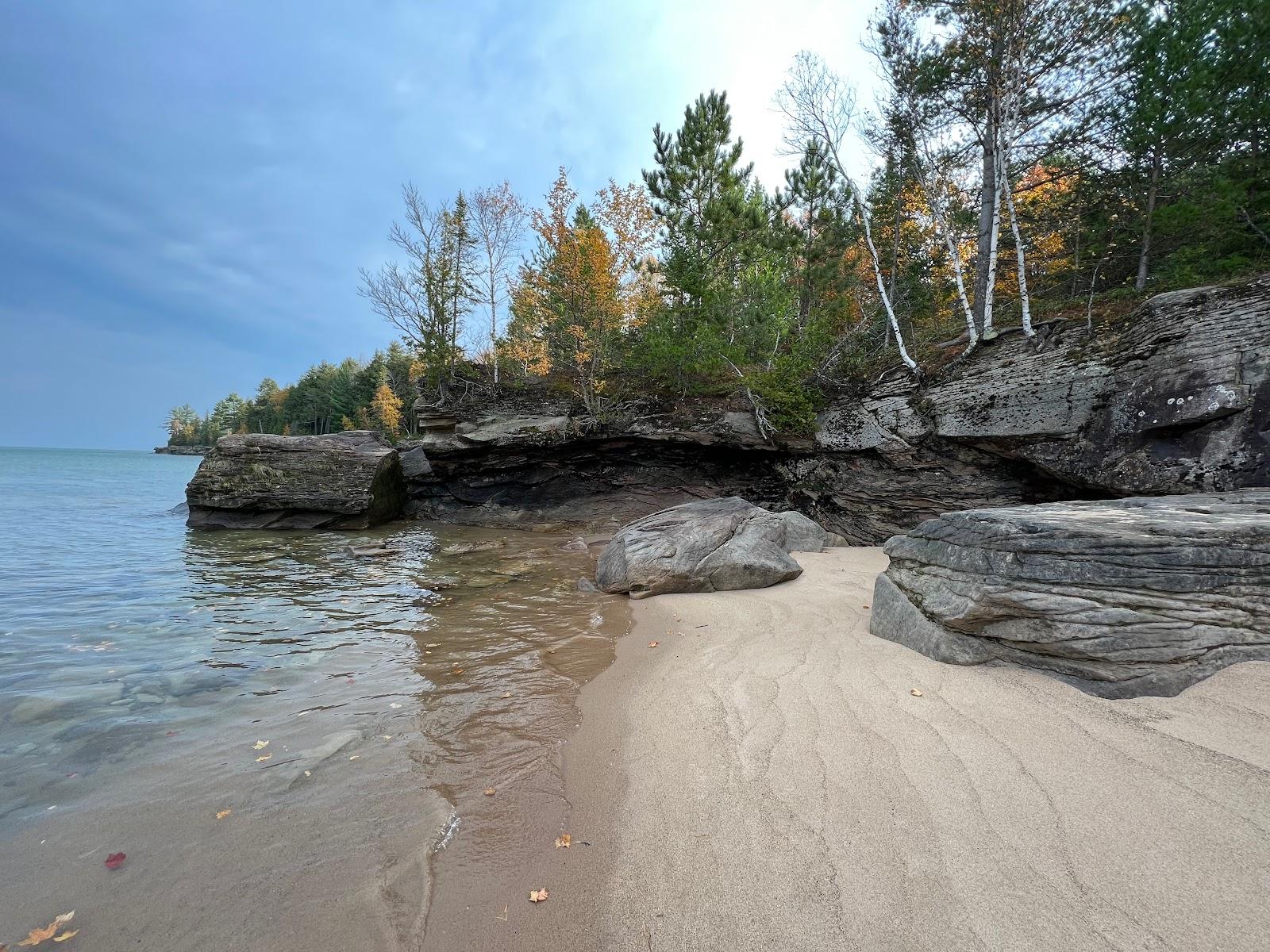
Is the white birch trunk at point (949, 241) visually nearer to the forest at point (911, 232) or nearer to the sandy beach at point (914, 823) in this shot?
the forest at point (911, 232)

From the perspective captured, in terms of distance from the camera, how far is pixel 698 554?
8.10m

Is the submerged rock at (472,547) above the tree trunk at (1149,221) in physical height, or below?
below

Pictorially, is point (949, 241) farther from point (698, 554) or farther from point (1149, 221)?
point (698, 554)

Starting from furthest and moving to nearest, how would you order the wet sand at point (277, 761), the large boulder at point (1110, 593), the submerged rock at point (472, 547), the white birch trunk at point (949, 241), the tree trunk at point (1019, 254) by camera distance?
the submerged rock at point (472, 547) < the white birch trunk at point (949, 241) < the tree trunk at point (1019, 254) < the large boulder at point (1110, 593) < the wet sand at point (277, 761)

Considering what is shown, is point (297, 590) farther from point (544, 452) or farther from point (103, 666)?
point (544, 452)

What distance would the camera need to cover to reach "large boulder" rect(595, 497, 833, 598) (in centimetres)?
774

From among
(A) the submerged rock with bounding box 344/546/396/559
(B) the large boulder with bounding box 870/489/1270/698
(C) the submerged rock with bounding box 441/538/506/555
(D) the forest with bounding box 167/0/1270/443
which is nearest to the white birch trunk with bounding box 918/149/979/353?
(D) the forest with bounding box 167/0/1270/443

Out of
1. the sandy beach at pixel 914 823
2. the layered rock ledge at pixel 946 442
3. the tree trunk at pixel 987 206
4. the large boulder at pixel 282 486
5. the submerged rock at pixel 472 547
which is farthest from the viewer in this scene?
the large boulder at pixel 282 486

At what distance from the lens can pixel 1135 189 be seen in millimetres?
13156

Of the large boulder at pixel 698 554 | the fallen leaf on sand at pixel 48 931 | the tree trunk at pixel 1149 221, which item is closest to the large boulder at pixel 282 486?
the large boulder at pixel 698 554

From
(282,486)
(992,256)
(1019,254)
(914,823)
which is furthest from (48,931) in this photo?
(282,486)

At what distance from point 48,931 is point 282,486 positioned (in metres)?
16.9

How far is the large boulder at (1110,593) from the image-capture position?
11.1ft

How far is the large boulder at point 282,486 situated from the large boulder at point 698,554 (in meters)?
11.8
